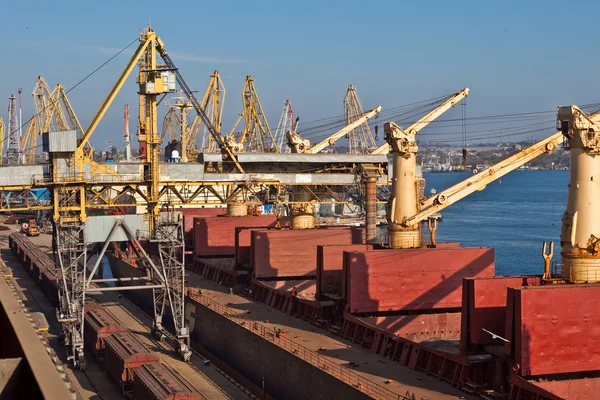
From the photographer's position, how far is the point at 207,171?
56875 mm

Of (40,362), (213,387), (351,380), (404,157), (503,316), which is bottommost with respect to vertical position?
(213,387)

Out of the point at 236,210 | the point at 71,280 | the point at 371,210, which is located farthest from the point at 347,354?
the point at 236,210

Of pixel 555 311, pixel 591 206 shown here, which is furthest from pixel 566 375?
pixel 591 206

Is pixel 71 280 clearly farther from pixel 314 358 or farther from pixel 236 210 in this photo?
pixel 236 210

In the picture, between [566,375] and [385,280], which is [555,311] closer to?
[566,375]

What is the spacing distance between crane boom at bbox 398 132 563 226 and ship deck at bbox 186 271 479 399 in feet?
20.1

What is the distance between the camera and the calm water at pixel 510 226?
85500 millimetres

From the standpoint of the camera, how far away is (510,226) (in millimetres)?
114312

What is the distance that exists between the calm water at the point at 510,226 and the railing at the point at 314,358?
1538 inches

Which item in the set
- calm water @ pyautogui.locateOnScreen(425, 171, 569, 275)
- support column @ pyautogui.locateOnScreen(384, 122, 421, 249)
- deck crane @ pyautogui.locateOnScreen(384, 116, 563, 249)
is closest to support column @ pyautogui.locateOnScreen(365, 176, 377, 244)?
deck crane @ pyautogui.locateOnScreen(384, 116, 563, 249)

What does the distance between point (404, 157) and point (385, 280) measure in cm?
573

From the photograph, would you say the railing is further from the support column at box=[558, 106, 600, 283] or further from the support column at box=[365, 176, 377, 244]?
the support column at box=[365, 176, 377, 244]

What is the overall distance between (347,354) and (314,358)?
1.44 m

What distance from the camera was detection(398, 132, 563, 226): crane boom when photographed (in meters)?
35.1
